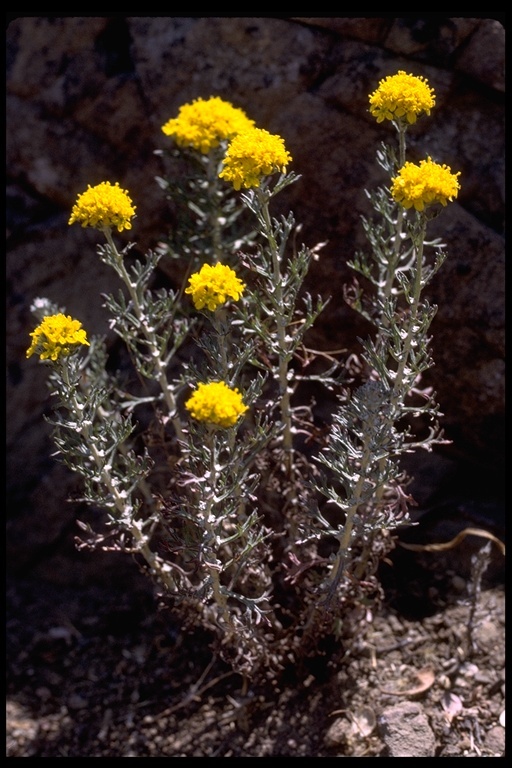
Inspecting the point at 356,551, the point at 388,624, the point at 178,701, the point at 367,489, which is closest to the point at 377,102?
the point at 367,489

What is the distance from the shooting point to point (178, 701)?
11.2 feet

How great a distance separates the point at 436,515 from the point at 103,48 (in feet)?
8.94

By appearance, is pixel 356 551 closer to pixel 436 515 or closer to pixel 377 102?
pixel 436 515

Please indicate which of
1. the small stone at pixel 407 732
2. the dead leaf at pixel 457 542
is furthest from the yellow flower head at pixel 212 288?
the small stone at pixel 407 732

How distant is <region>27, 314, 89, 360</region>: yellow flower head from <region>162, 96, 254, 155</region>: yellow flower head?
99 centimetres

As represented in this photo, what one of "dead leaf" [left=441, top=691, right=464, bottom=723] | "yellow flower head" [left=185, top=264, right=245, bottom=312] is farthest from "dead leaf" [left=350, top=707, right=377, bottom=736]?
"yellow flower head" [left=185, top=264, right=245, bottom=312]

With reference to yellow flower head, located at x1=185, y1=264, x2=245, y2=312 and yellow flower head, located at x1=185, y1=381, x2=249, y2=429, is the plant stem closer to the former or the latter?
yellow flower head, located at x1=185, y1=264, x2=245, y2=312

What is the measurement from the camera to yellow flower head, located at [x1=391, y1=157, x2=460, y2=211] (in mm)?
2264

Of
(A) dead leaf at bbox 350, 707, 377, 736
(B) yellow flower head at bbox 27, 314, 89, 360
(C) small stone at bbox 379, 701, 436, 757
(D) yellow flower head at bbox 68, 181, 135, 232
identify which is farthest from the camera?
(A) dead leaf at bbox 350, 707, 377, 736

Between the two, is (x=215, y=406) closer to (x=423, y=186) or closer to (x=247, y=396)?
(x=247, y=396)

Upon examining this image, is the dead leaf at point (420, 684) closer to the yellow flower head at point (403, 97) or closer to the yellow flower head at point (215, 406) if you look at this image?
the yellow flower head at point (215, 406)

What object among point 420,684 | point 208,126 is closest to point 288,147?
point 208,126

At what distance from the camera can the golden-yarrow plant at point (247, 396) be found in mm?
2447

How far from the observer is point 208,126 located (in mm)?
3000
